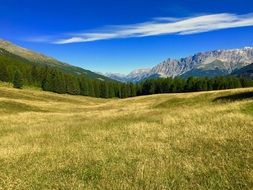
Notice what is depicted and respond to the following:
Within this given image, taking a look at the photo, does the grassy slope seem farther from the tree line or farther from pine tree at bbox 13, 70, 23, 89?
the tree line

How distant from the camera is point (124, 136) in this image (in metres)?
16.9

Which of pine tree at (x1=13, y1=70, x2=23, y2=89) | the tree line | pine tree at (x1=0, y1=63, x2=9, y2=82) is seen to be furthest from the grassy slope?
pine tree at (x1=0, y1=63, x2=9, y2=82)

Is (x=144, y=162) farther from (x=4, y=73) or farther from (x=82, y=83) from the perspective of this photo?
(x=82, y=83)

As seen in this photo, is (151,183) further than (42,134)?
No

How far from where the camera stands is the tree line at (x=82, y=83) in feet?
506

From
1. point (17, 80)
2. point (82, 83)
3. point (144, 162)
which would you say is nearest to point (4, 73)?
point (17, 80)

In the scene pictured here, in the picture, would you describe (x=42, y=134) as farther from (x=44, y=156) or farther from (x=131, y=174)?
(x=131, y=174)

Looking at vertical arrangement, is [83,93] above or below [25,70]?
below

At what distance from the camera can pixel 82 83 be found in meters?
181

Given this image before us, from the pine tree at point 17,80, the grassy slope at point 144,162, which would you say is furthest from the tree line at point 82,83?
the grassy slope at point 144,162

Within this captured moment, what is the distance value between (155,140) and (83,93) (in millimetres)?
165958

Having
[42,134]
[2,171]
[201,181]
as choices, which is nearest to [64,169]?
[2,171]

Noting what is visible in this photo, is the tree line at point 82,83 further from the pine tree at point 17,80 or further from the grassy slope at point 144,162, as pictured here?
the grassy slope at point 144,162

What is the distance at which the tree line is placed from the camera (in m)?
154
